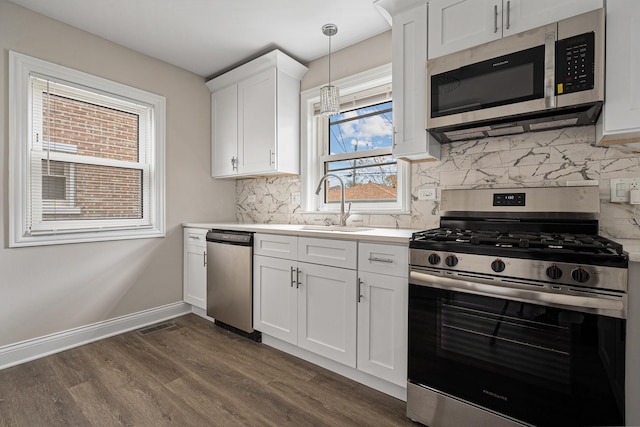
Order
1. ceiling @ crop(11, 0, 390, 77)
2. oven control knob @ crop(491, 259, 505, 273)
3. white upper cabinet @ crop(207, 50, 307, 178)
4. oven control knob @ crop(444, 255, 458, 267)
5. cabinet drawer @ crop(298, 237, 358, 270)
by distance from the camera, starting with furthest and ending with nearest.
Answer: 1. white upper cabinet @ crop(207, 50, 307, 178)
2. ceiling @ crop(11, 0, 390, 77)
3. cabinet drawer @ crop(298, 237, 358, 270)
4. oven control knob @ crop(444, 255, 458, 267)
5. oven control knob @ crop(491, 259, 505, 273)

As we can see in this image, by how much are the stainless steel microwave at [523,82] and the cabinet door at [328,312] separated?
113 cm

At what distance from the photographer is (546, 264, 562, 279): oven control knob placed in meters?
1.25

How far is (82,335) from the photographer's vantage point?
2.58 meters

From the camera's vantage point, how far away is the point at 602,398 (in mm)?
1191

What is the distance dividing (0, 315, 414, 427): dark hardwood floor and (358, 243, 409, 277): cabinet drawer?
76 cm

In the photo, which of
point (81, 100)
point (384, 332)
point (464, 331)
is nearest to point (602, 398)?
point (464, 331)

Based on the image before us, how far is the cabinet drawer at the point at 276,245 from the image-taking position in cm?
227

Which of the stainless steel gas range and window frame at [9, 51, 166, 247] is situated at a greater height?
window frame at [9, 51, 166, 247]

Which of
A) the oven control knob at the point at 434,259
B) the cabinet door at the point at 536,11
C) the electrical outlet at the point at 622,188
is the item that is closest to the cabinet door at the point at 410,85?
the cabinet door at the point at 536,11

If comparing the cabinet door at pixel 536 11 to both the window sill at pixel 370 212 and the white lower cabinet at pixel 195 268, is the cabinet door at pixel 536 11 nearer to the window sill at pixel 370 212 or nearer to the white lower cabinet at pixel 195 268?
the window sill at pixel 370 212

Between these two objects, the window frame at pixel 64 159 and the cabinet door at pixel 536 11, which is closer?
the cabinet door at pixel 536 11

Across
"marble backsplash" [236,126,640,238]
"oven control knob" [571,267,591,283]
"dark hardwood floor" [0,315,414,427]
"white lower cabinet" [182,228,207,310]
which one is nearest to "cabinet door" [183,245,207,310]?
"white lower cabinet" [182,228,207,310]

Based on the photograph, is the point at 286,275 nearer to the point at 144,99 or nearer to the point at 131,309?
the point at 131,309

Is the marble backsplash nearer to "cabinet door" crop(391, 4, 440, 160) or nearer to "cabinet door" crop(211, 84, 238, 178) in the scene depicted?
"cabinet door" crop(391, 4, 440, 160)
